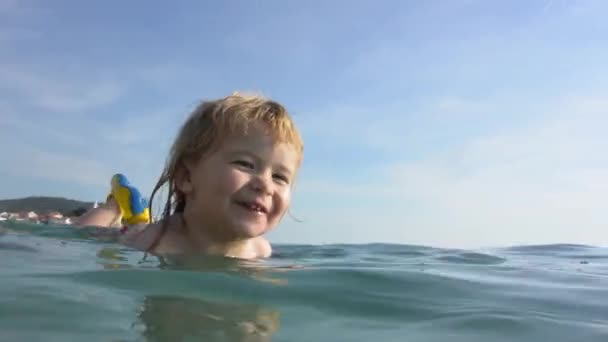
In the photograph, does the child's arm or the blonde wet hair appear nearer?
the blonde wet hair

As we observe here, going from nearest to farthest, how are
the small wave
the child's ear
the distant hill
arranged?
the child's ear
the small wave
the distant hill

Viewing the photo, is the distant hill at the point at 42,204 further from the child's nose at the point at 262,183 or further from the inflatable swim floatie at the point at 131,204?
the child's nose at the point at 262,183

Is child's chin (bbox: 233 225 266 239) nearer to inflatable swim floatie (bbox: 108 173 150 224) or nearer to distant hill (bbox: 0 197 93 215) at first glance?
inflatable swim floatie (bbox: 108 173 150 224)

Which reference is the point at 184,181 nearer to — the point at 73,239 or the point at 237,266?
the point at 237,266

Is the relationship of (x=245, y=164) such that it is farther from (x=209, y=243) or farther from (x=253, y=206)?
(x=209, y=243)

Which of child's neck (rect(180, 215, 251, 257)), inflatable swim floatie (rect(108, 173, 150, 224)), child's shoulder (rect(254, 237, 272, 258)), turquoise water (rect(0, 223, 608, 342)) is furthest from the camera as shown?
inflatable swim floatie (rect(108, 173, 150, 224))

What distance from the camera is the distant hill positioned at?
1109 centimetres

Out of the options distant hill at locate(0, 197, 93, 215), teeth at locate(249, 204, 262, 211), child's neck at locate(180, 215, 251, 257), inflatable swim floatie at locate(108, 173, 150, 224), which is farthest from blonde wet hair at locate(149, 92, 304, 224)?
distant hill at locate(0, 197, 93, 215)

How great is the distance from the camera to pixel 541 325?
2.34m

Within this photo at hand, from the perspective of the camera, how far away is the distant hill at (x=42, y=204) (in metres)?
11.1

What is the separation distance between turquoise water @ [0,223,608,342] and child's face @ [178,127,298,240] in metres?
0.52

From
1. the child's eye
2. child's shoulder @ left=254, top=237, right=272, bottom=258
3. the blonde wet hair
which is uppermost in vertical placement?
the blonde wet hair

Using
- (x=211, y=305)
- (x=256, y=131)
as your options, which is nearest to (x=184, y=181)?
(x=256, y=131)

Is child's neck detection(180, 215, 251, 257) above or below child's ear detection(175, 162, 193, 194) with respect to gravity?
below
